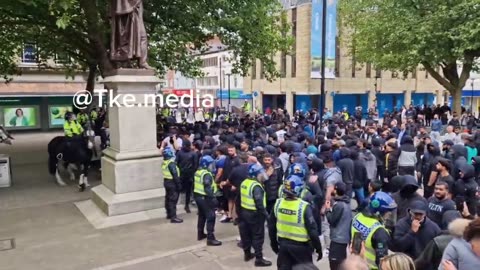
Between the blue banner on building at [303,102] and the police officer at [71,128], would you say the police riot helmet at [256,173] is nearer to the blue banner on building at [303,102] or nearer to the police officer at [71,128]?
the police officer at [71,128]

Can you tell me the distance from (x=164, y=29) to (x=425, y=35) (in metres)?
13.5

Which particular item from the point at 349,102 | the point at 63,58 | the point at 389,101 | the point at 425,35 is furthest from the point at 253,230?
the point at 389,101

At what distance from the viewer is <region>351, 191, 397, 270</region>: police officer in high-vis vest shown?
14.7 ft

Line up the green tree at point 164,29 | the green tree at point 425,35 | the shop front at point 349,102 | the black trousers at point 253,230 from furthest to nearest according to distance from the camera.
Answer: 1. the shop front at point 349,102
2. the green tree at point 425,35
3. the green tree at point 164,29
4. the black trousers at point 253,230

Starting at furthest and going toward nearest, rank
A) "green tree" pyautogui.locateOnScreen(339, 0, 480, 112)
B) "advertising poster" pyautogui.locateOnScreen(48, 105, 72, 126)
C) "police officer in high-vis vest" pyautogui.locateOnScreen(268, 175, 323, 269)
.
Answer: "advertising poster" pyautogui.locateOnScreen(48, 105, 72, 126)
"green tree" pyautogui.locateOnScreen(339, 0, 480, 112)
"police officer in high-vis vest" pyautogui.locateOnScreen(268, 175, 323, 269)

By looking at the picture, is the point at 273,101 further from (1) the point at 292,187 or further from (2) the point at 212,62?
(1) the point at 292,187

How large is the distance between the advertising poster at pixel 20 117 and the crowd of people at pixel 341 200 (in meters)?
21.0

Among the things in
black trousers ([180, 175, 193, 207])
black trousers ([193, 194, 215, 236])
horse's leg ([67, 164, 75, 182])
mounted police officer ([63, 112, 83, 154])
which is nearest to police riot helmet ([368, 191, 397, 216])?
black trousers ([193, 194, 215, 236])

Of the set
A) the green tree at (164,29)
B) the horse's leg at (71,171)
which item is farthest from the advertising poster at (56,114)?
the horse's leg at (71,171)

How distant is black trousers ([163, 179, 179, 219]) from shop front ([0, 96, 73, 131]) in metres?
23.6

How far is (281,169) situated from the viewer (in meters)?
8.83

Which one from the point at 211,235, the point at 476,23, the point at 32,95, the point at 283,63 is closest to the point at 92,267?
the point at 211,235

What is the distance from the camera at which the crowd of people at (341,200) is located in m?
4.36

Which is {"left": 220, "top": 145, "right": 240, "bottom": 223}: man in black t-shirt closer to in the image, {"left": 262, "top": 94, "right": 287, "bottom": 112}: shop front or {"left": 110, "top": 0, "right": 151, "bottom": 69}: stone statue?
{"left": 110, "top": 0, "right": 151, "bottom": 69}: stone statue
